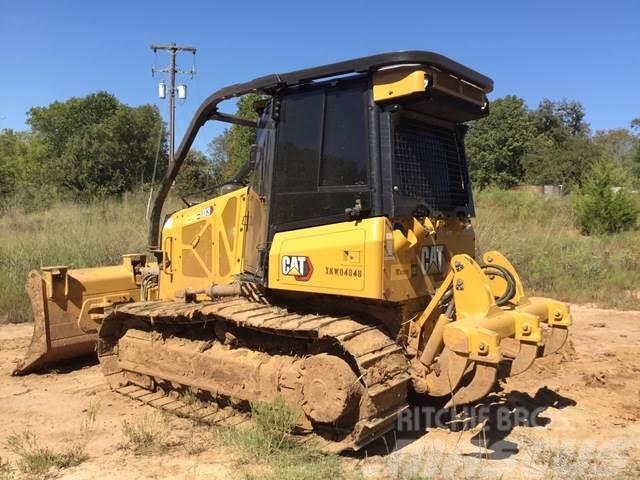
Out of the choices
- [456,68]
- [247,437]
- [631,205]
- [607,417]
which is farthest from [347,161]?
[631,205]

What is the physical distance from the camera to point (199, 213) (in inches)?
221

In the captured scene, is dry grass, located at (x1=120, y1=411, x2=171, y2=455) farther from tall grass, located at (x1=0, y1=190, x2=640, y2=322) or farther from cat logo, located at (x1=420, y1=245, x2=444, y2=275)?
tall grass, located at (x1=0, y1=190, x2=640, y2=322)

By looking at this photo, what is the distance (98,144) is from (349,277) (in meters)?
24.5

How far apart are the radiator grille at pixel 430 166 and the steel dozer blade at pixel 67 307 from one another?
3664 millimetres

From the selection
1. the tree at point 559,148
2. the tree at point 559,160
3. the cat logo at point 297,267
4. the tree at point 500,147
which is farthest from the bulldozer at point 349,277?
the tree at point 500,147

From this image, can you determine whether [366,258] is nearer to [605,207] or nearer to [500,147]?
[605,207]

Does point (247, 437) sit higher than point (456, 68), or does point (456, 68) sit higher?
point (456, 68)

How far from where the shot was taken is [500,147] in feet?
132

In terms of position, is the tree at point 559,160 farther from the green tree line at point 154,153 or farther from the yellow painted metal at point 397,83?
the yellow painted metal at point 397,83

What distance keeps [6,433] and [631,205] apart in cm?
1825

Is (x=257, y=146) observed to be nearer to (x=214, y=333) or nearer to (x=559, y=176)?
(x=214, y=333)

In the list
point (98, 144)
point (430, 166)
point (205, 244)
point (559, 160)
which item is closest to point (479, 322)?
point (430, 166)

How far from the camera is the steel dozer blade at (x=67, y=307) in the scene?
19.8ft

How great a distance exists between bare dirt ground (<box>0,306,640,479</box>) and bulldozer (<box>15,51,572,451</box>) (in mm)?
327
